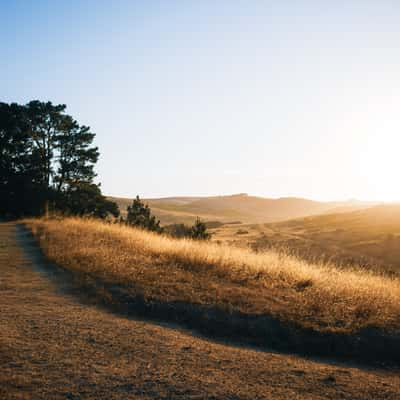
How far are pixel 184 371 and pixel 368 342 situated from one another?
Result: 10.7ft

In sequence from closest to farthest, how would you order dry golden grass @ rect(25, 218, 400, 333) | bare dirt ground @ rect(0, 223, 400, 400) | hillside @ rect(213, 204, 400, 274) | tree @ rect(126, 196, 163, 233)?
bare dirt ground @ rect(0, 223, 400, 400) → dry golden grass @ rect(25, 218, 400, 333) → tree @ rect(126, 196, 163, 233) → hillside @ rect(213, 204, 400, 274)

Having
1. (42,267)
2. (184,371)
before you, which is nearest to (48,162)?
(42,267)

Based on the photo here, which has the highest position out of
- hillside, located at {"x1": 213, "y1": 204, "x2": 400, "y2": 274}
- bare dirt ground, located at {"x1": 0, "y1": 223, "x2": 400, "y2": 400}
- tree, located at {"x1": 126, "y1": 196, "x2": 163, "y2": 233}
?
tree, located at {"x1": 126, "y1": 196, "x2": 163, "y2": 233}

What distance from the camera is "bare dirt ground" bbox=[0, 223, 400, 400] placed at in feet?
12.2

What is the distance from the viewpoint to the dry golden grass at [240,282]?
6.61 metres

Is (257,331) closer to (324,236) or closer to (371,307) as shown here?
(371,307)

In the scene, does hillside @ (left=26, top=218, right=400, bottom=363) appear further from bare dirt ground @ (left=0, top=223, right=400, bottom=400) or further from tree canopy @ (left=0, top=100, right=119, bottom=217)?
tree canopy @ (left=0, top=100, right=119, bottom=217)

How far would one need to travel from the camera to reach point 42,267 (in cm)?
1016

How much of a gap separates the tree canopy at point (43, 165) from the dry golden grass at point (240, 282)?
20.3 meters

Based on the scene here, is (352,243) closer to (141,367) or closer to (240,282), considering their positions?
(240,282)

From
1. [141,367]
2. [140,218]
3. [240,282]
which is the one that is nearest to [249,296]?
[240,282]

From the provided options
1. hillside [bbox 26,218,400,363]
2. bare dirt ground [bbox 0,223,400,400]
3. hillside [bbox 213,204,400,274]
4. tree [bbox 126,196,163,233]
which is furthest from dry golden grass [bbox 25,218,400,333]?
hillside [bbox 213,204,400,274]

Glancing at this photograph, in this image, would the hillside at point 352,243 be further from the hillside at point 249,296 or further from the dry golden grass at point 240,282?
the hillside at point 249,296

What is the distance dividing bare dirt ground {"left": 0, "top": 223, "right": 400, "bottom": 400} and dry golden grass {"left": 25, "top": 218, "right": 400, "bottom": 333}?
141cm
